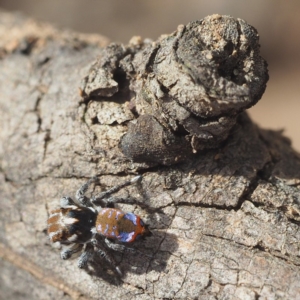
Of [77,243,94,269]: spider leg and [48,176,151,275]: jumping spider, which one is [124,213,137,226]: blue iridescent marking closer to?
[48,176,151,275]: jumping spider

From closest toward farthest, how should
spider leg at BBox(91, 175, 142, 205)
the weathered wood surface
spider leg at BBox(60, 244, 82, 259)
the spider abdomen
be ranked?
the weathered wood surface → the spider abdomen → spider leg at BBox(91, 175, 142, 205) → spider leg at BBox(60, 244, 82, 259)

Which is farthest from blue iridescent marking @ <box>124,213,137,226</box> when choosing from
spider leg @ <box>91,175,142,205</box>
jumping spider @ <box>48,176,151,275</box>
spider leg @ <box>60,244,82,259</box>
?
spider leg @ <box>60,244,82,259</box>

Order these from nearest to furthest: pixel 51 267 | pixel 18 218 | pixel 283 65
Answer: pixel 51 267
pixel 18 218
pixel 283 65

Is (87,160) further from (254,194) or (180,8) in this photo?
(180,8)

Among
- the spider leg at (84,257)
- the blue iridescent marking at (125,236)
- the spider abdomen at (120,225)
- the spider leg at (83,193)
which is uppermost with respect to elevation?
the spider leg at (83,193)

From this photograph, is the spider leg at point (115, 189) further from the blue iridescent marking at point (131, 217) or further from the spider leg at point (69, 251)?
the spider leg at point (69, 251)

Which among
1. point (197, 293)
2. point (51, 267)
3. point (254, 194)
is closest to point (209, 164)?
point (254, 194)

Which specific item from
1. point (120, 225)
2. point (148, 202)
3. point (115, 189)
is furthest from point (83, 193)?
point (148, 202)

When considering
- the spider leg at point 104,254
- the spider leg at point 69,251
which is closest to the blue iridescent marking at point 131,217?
the spider leg at point 104,254
